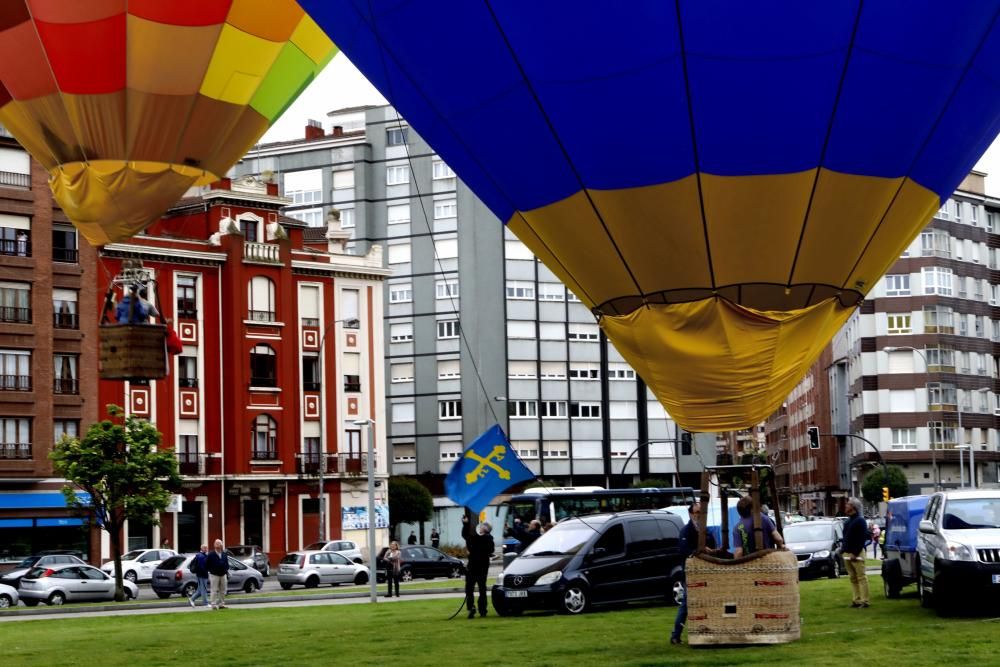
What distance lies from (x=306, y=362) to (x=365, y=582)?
78.6 feet

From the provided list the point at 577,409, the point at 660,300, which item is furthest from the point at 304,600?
the point at 577,409

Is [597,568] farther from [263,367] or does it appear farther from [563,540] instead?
[263,367]

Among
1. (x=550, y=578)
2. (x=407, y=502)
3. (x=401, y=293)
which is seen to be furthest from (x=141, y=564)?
(x=401, y=293)

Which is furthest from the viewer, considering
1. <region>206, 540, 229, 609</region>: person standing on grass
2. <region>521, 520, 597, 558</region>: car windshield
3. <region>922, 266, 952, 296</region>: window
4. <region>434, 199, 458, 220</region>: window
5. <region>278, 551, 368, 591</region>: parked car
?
<region>922, 266, 952, 296</region>: window

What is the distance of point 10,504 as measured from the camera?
59844 mm

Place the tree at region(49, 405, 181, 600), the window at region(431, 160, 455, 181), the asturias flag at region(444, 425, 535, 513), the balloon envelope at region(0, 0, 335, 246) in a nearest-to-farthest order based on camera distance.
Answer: the balloon envelope at region(0, 0, 335, 246) → the asturias flag at region(444, 425, 535, 513) → the tree at region(49, 405, 181, 600) → the window at region(431, 160, 455, 181)

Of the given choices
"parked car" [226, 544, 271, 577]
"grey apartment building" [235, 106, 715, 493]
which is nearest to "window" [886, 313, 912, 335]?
"grey apartment building" [235, 106, 715, 493]

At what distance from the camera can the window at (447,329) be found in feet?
287

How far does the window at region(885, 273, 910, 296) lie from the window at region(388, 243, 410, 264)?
31923mm

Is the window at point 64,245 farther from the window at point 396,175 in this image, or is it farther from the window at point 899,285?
the window at point 899,285

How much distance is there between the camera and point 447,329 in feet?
288

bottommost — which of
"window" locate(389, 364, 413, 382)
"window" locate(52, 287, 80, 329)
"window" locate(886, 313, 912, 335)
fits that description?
"window" locate(389, 364, 413, 382)

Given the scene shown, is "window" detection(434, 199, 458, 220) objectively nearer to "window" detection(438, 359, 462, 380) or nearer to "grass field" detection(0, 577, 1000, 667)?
"window" detection(438, 359, 462, 380)

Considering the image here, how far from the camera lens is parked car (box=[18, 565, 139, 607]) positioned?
40.6 metres
